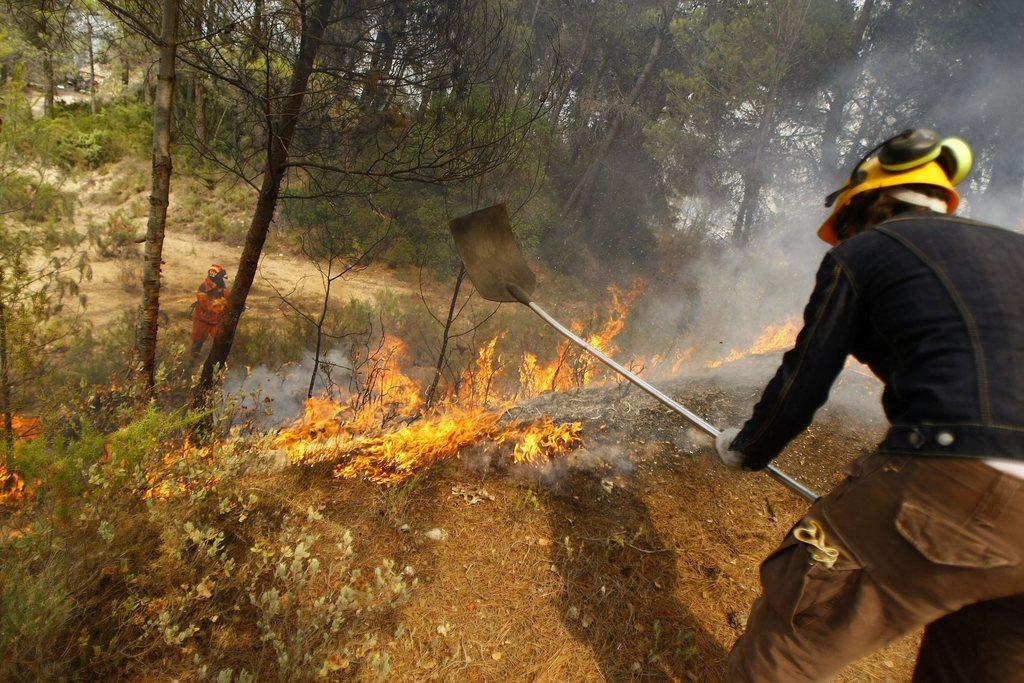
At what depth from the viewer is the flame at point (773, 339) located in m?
9.81

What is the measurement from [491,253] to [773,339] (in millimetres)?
9274

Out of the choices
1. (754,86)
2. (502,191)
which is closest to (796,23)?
(754,86)

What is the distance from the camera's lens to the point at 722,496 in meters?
3.53

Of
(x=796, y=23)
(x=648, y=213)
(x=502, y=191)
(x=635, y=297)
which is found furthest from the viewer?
(x=648, y=213)

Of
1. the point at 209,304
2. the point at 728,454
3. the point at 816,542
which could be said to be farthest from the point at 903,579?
the point at 209,304

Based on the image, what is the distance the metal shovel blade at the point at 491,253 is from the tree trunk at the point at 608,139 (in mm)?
14042

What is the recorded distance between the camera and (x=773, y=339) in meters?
11.2

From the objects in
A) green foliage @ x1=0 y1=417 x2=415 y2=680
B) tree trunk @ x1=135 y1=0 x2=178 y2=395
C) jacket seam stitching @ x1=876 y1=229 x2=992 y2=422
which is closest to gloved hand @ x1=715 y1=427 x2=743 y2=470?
jacket seam stitching @ x1=876 y1=229 x2=992 y2=422

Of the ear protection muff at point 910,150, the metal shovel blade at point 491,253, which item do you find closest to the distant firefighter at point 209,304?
the metal shovel blade at point 491,253

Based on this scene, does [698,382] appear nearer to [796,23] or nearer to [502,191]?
[502,191]

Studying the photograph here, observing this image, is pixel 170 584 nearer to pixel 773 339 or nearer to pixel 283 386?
pixel 283 386

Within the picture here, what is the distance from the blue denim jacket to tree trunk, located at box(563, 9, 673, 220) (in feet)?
53.8

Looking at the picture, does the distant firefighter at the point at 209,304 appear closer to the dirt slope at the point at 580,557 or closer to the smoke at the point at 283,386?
the smoke at the point at 283,386

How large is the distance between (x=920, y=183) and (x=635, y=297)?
14.8m
